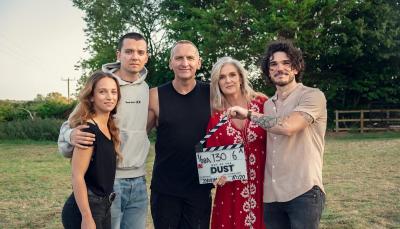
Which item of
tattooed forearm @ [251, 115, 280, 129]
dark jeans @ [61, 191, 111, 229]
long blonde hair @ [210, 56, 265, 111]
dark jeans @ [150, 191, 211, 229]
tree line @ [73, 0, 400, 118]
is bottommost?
dark jeans @ [150, 191, 211, 229]

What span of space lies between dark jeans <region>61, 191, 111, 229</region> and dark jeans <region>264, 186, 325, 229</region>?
1.27 m

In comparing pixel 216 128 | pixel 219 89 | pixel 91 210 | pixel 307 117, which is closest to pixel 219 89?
pixel 219 89

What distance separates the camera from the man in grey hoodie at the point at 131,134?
3.76 m

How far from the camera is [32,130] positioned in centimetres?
2548

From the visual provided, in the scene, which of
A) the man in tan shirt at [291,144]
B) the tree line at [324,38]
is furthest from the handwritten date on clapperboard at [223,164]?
the tree line at [324,38]

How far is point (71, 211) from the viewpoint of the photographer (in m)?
3.23

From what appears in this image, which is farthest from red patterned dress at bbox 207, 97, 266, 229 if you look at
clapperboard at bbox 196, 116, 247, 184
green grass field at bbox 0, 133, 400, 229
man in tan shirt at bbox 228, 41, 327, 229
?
green grass field at bbox 0, 133, 400, 229

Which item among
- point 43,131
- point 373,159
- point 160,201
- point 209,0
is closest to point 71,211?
point 160,201

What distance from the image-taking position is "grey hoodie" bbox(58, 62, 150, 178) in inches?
148

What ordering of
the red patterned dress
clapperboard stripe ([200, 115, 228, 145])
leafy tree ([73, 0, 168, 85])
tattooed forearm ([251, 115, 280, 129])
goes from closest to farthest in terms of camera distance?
tattooed forearm ([251, 115, 280, 129]) → clapperboard stripe ([200, 115, 228, 145]) → the red patterned dress → leafy tree ([73, 0, 168, 85])

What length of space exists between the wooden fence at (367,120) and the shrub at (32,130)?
15494 millimetres

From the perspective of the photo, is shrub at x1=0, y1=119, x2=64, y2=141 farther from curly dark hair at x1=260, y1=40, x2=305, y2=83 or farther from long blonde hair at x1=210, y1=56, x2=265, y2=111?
curly dark hair at x1=260, y1=40, x2=305, y2=83

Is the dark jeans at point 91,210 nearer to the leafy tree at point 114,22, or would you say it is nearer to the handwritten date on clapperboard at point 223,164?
the handwritten date on clapperboard at point 223,164

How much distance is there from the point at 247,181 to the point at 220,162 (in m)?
0.32
